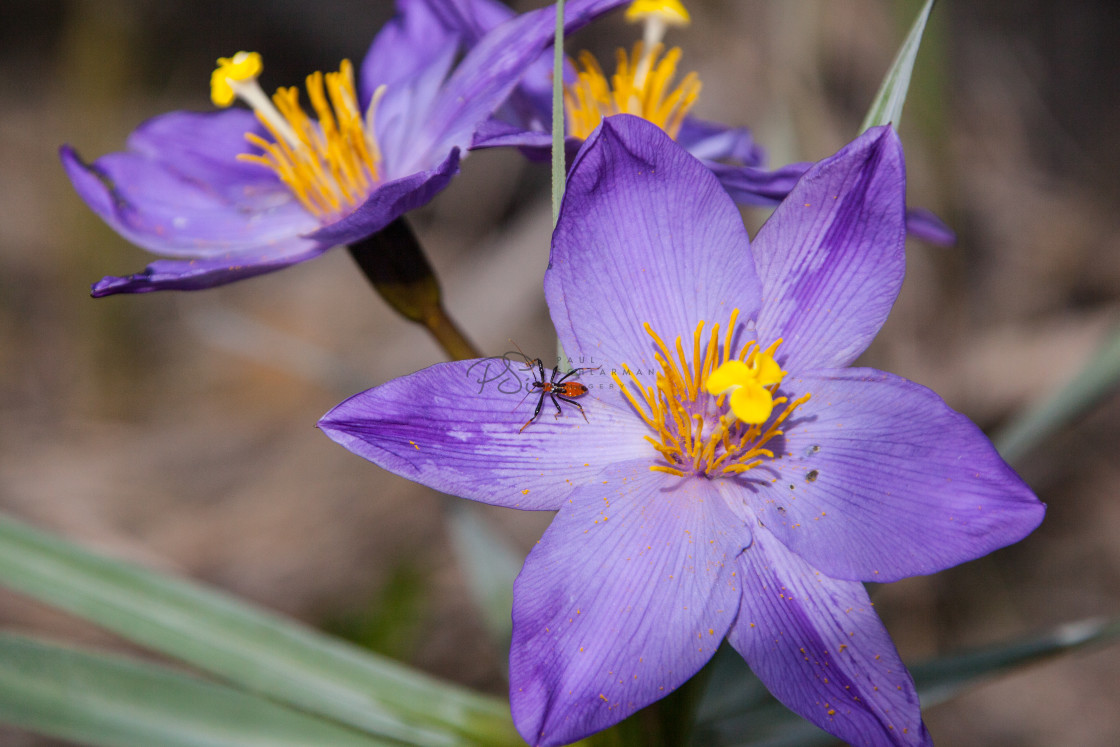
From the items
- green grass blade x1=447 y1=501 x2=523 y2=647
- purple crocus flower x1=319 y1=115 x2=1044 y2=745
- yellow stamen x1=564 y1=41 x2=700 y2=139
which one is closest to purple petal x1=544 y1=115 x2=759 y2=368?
purple crocus flower x1=319 y1=115 x2=1044 y2=745

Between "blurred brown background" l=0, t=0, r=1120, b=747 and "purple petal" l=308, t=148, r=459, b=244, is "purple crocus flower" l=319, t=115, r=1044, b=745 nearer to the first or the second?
"purple petal" l=308, t=148, r=459, b=244

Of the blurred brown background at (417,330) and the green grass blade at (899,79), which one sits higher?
the green grass blade at (899,79)

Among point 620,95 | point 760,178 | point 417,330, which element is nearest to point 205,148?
point 620,95

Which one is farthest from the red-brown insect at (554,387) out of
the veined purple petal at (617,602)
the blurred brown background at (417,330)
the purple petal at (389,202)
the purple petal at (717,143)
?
the blurred brown background at (417,330)

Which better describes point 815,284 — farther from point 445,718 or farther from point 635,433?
point 445,718

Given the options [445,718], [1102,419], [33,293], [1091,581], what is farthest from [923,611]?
[33,293]

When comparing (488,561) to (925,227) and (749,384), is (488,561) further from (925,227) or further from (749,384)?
(925,227)

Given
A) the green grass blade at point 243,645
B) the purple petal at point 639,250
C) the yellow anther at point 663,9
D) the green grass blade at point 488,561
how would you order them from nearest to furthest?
the purple petal at point 639,250 → the green grass blade at point 243,645 → the yellow anther at point 663,9 → the green grass blade at point 488,561

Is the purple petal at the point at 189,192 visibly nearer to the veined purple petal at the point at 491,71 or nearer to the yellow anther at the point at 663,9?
the veined purple petal at the point at 491,71
